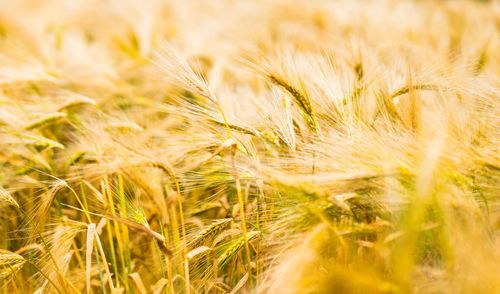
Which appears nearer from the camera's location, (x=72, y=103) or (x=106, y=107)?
(x=72, y=103)

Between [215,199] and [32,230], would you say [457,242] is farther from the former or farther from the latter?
[32,230]

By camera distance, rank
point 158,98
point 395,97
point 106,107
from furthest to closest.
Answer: point 158,98 < point 106,107 < point 395,97

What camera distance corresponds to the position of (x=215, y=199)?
1447mm

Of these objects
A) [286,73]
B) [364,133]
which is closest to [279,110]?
[286,73]

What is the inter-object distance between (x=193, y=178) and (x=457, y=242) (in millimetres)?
661

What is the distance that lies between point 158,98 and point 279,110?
1.11 m

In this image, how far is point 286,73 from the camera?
124 cm

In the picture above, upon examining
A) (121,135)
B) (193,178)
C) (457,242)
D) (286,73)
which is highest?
(286,73)

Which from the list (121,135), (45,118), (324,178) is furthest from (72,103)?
(324,178)

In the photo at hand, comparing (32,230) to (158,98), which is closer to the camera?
(32,230)

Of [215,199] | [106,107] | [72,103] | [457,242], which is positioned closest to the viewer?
[457,242]

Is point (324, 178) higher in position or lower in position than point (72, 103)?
lower

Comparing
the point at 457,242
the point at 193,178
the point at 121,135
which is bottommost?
the point at 457,242

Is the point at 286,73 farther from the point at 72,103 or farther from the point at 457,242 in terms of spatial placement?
the point at 72,103
